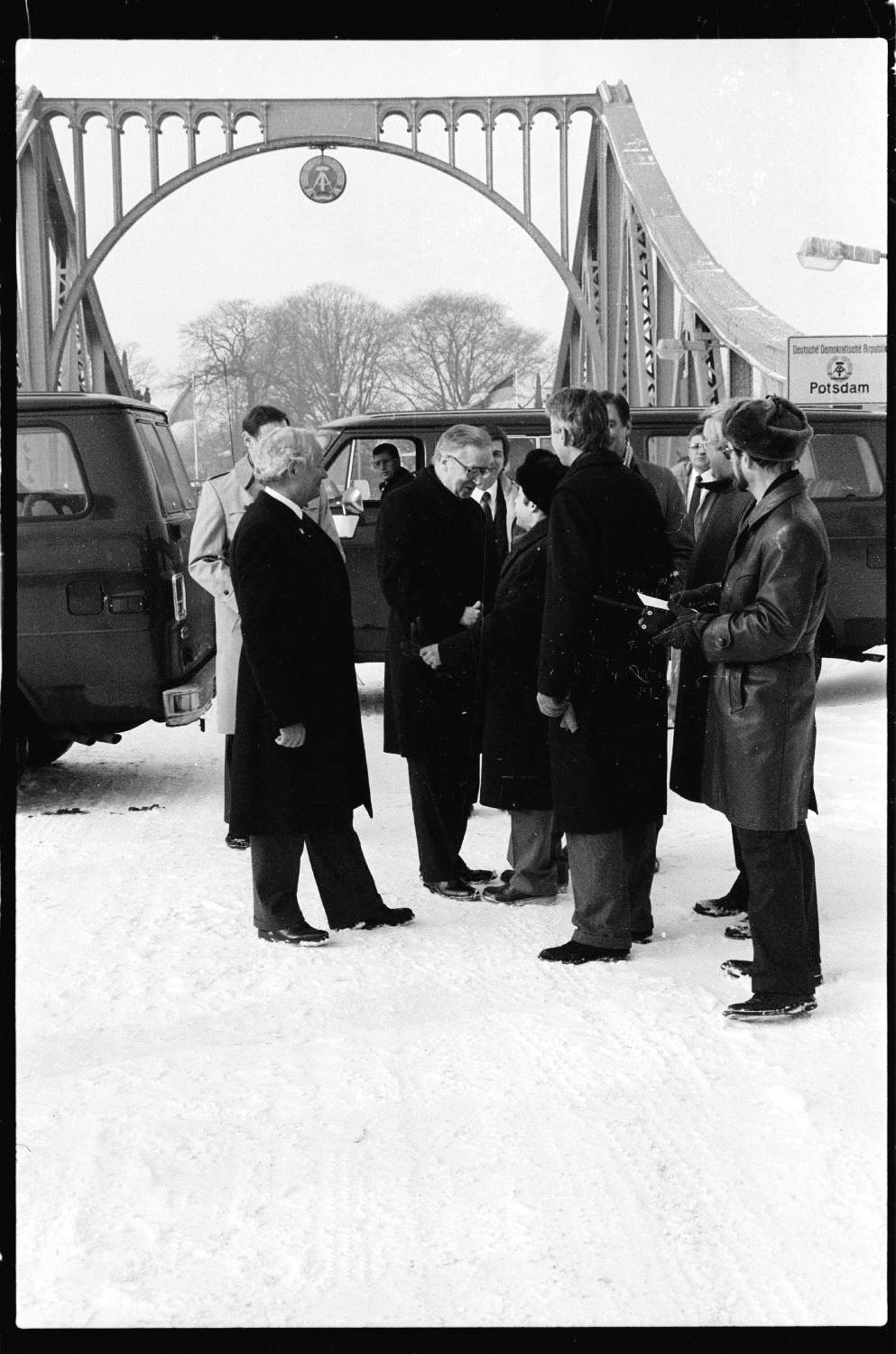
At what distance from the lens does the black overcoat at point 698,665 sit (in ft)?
13.9

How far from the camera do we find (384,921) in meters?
4.68

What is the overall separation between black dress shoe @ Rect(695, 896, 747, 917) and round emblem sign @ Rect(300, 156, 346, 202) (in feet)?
19.9

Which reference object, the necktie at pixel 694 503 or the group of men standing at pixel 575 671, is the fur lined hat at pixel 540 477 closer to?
the group of men standing at pixel 575 671

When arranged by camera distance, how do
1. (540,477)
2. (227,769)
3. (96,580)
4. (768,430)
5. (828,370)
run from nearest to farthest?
(768,430) < (540,477) < (227,769) < (96,580) < (828,370)

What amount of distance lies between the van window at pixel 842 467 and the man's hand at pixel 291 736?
6474mm

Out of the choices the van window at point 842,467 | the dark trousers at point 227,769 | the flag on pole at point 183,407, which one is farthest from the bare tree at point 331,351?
the dark trousers at point 227,769

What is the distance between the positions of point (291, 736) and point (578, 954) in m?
1.03

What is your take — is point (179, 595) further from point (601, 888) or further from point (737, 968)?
point (737, 968)

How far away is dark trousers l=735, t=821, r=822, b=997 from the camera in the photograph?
3697mm

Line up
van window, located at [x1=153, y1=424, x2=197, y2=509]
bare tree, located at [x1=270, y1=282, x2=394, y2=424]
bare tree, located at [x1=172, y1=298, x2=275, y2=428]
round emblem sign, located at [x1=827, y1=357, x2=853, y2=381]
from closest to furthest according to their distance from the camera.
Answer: van window, located at [x1=153, y1=424, x2=197, y2=509] < bare tree, located at [x1=172, y1=298, x2=275, y2=428] < round emblem sign, located at [x1=827, y1=357, x2=853, y2=381] < bare tree, located at [x1=270, y1=282, x2=394, y2=424]

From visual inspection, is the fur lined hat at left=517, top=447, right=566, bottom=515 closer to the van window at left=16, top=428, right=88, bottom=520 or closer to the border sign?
the van window at left=16, top=428, right=88, bottom=520

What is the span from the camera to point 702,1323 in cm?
233

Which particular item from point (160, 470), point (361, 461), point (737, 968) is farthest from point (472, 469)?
point (361, 461)

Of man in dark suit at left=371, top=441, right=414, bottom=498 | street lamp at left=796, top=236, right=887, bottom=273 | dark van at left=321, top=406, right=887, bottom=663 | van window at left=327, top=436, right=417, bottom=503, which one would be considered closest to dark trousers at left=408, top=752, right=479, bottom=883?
street lamp at left=796, top=236, right=887, bottom=273
